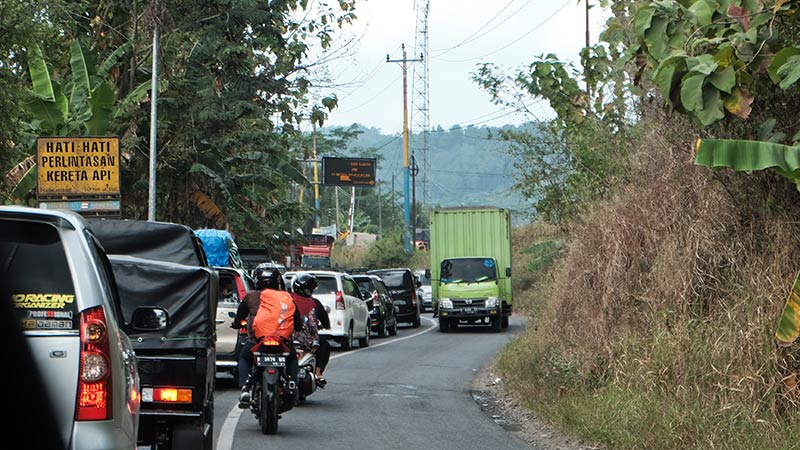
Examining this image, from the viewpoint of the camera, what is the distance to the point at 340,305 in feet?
86.1

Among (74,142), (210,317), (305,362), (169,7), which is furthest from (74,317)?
(169,7)

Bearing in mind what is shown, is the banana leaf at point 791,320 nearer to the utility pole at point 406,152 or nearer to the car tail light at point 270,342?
the car tail light at point 270,342

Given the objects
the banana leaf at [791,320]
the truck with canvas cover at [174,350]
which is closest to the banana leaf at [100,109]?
the truck with canvas cover at [174,350]

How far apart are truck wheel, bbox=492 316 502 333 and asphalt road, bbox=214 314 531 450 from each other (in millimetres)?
9800

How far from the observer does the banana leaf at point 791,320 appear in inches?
436

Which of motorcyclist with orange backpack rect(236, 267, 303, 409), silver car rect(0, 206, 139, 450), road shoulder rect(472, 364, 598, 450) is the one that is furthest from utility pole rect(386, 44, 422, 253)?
silver car rect(0, 206, 139, 450)

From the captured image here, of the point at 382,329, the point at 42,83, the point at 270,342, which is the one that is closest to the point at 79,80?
the point at 42,83

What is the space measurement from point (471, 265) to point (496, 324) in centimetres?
204

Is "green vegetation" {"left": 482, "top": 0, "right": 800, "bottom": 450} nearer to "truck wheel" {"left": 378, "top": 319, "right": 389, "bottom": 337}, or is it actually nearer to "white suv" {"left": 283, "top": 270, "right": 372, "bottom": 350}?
"white suv" {"left": 283, "top": 270, "right": 372, "bottom": 350}

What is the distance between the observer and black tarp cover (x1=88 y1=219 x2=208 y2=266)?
40.8ft

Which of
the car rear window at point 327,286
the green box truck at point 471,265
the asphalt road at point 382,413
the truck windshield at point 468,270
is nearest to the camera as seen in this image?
the asphalt road at point 382,413

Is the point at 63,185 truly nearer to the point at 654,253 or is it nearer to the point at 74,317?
the point at 654,253

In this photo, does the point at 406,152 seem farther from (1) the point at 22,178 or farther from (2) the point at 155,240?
(2) the point at 155,240

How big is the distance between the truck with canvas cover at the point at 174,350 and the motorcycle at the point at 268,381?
261cm
